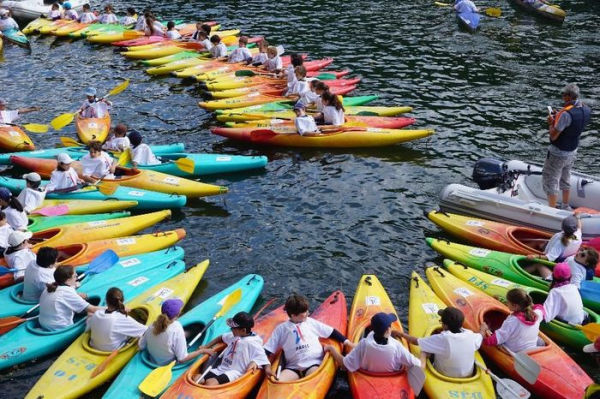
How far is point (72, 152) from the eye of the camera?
14.6 m

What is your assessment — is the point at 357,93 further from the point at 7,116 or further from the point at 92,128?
Answer: the point at 7,116

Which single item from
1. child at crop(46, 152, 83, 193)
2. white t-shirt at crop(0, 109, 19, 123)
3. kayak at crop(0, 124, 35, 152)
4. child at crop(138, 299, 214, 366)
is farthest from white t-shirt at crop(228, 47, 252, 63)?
child at crop(138, 299, 214, 366)

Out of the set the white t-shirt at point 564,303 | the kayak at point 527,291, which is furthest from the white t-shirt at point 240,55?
the white t-shirt at point 564,303

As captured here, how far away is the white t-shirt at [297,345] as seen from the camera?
26.5 feet

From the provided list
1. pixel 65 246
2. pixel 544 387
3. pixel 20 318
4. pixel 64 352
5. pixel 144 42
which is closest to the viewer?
pixel 544 387

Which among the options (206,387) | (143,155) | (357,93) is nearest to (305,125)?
(143,155)

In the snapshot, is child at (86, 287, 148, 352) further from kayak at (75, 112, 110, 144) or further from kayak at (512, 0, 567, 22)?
kayak at (512, 0, 567, 22)

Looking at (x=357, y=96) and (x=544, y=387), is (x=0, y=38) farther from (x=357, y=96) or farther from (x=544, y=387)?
(x=544, y=387)

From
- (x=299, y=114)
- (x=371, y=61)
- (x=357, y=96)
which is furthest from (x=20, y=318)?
(x=371, y=61)

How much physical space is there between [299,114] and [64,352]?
865 cm

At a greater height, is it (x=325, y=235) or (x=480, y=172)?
(x=480, y=172)

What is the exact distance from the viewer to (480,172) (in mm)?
12789

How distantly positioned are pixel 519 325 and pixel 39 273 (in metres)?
6.84

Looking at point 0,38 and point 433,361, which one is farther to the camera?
point 0,38
